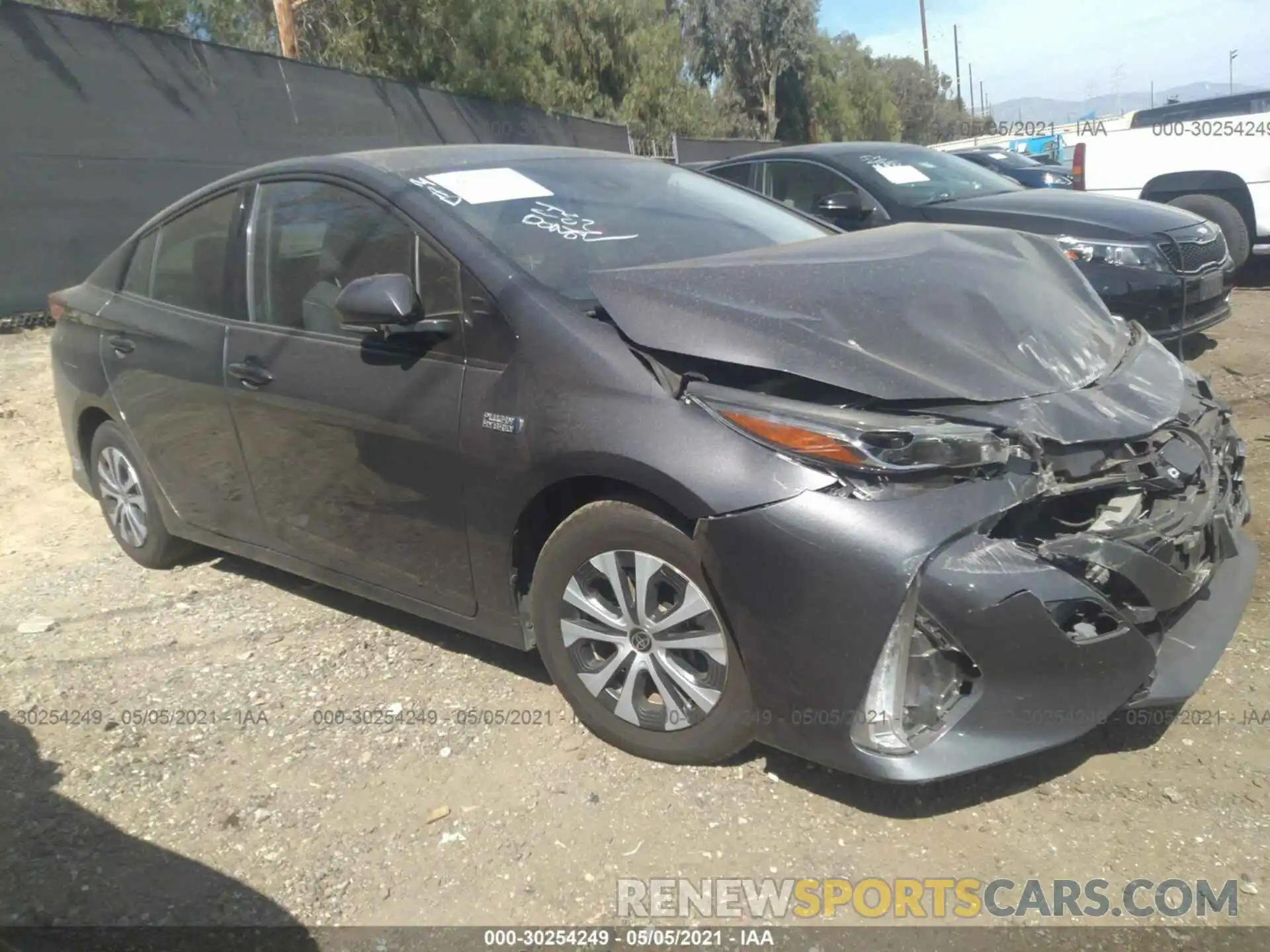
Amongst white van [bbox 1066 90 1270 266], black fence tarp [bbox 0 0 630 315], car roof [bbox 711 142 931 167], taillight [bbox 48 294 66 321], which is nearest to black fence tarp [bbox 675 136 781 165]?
black fence tarp [bbox 0 0 630 315]

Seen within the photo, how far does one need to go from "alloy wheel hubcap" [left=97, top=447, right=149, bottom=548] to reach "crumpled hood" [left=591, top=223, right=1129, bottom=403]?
107 inches

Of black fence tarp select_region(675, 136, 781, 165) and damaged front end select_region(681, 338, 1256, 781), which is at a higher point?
black fence tarp select_region(675, 136, 781, 165)

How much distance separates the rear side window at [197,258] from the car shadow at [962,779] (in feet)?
8.61

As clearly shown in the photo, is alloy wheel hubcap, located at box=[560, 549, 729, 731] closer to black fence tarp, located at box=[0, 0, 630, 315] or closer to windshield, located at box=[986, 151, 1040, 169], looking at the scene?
black fence tarp, located at box=[0, 0, 630, 315]

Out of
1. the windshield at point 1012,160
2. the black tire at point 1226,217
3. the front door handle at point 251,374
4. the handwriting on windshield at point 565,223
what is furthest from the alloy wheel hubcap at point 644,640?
the windshield at point 1012,160

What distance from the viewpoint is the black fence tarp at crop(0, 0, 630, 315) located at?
28.0 feet

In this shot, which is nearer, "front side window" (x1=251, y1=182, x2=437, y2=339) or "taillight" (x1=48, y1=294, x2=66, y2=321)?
"front side window" (x1=251, y1=182, x2=437, y2=339)

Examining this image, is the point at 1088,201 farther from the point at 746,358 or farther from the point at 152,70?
the point at 152,70

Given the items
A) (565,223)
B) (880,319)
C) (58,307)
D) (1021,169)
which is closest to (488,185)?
(565,223)

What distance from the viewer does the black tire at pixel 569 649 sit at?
267cm

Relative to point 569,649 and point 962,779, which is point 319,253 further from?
point 962,779

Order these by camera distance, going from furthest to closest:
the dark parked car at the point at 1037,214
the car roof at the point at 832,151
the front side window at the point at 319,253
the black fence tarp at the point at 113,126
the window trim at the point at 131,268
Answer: the black fence tarp at the point at 113,126 < the car roof at the point at 832,151 < the dark parked car at the point at 1037,214 < the window trim at the point at 131,268 < the front side window at the point at 319,253

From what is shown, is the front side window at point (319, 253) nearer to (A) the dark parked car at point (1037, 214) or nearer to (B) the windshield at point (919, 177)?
(A) the dark parked car at point (1037, 214)

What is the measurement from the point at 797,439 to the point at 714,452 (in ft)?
0.67
